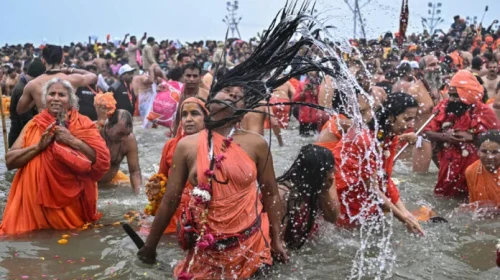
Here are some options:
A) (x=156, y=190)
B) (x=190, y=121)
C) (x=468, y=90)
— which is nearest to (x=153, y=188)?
(x=156, y=190)

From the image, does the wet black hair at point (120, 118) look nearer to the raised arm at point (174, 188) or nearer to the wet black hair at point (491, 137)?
the raised arm at point (174, 188)

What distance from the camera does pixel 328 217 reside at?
473 cm

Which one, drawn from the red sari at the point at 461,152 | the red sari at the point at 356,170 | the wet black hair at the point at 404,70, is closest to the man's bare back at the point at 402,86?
the wet black hair at the point at 404,70

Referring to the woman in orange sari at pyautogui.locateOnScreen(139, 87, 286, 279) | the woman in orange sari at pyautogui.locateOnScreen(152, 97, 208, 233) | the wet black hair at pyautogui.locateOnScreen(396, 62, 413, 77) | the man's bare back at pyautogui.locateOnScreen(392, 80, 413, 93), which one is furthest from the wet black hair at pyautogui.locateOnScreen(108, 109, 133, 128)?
the wet black hair at pyautogui.locateOnScreen(396, 62, 413, 77)

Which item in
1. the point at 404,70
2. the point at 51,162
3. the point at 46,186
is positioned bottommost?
the point at 46,186

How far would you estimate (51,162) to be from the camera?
545 centimetres

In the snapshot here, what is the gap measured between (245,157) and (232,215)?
34 cm

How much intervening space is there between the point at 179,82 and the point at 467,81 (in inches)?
234

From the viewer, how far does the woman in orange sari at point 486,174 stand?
604 centimetres

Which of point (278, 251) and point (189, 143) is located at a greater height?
point (189, 143)

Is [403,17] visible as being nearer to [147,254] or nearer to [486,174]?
[486,174]

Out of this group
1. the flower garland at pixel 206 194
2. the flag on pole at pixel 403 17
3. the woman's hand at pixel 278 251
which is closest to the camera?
the flower garland at pixel 206 194

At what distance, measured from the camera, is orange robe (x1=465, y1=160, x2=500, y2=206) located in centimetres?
616

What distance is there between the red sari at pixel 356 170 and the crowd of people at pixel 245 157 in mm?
11
